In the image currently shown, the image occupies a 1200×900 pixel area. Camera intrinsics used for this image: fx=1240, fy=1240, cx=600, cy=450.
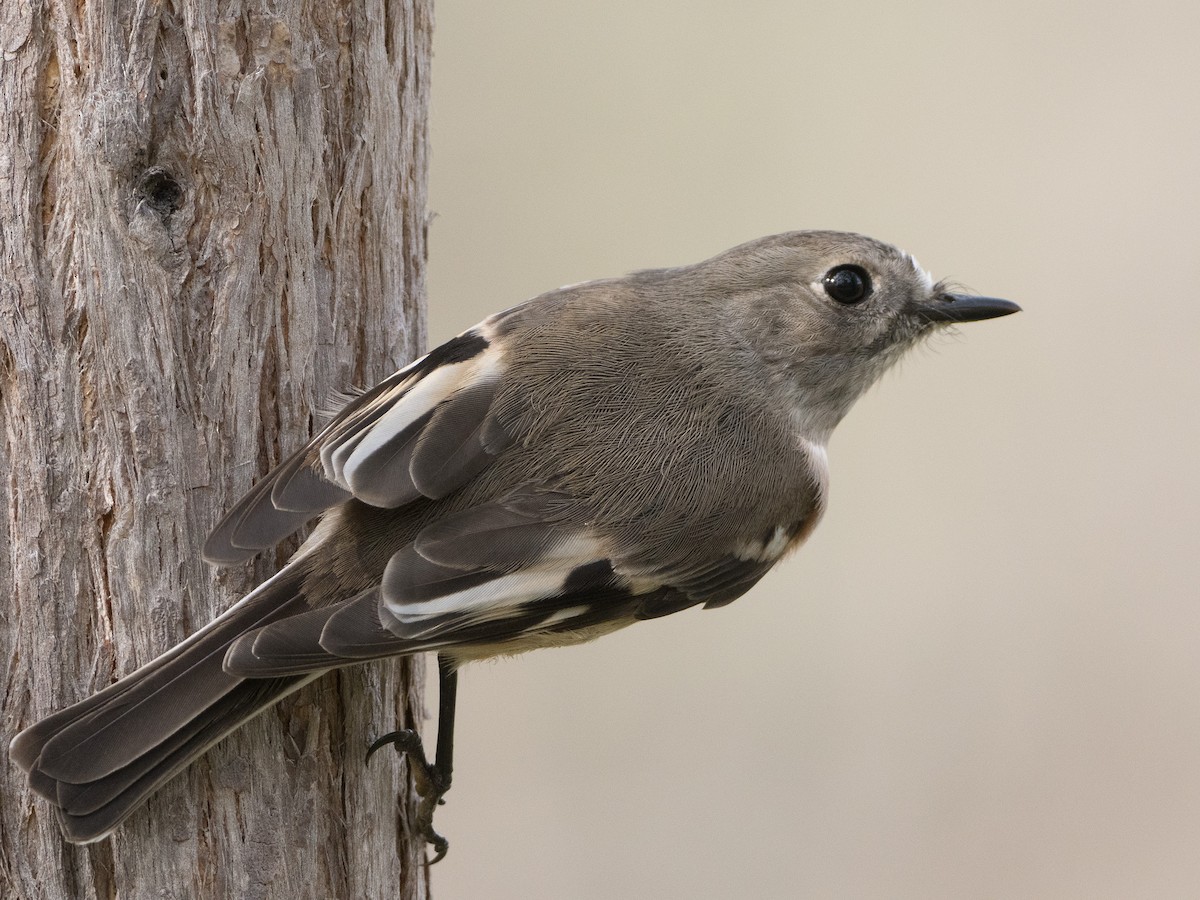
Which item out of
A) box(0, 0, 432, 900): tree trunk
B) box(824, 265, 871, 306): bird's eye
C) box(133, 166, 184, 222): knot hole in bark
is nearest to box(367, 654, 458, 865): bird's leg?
box(0, 0, 432, 900): tree trunk

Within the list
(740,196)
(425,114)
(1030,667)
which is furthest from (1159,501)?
(425,114)

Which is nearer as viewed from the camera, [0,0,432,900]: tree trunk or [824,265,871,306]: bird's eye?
[0,0,432,900]: tree trunk

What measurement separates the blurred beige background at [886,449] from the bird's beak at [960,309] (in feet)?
6.90

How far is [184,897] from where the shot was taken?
2.06 meters

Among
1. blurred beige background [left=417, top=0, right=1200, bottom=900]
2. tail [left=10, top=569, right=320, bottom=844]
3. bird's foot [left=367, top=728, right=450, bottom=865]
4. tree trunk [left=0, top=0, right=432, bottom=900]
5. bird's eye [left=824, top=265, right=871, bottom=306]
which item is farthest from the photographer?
blurred beige background [left=417, top=0, right=1200, bottom=900]

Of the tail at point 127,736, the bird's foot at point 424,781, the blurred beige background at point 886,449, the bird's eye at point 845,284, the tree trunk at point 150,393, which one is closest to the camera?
the tail at point 127,736

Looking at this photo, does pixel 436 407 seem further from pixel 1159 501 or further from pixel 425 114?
→ pixel 1159 501

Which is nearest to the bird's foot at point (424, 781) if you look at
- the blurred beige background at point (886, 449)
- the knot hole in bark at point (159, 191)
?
the knot hole in bark at point (159, 191)

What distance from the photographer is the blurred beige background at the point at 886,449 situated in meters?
4.56

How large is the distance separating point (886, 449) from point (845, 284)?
2.33 m

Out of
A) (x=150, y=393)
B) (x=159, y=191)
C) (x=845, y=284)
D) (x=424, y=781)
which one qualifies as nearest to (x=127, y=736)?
(x=150, y=393)

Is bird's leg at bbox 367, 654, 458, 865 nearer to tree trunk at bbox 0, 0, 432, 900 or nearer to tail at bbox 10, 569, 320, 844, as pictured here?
tree trunk at bbox 0, 0, 432, 900

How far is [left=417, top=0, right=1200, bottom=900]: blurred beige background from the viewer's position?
4.56 m

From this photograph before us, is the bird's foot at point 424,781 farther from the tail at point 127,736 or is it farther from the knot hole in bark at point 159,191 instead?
the knot hole in bark at point 159,191
